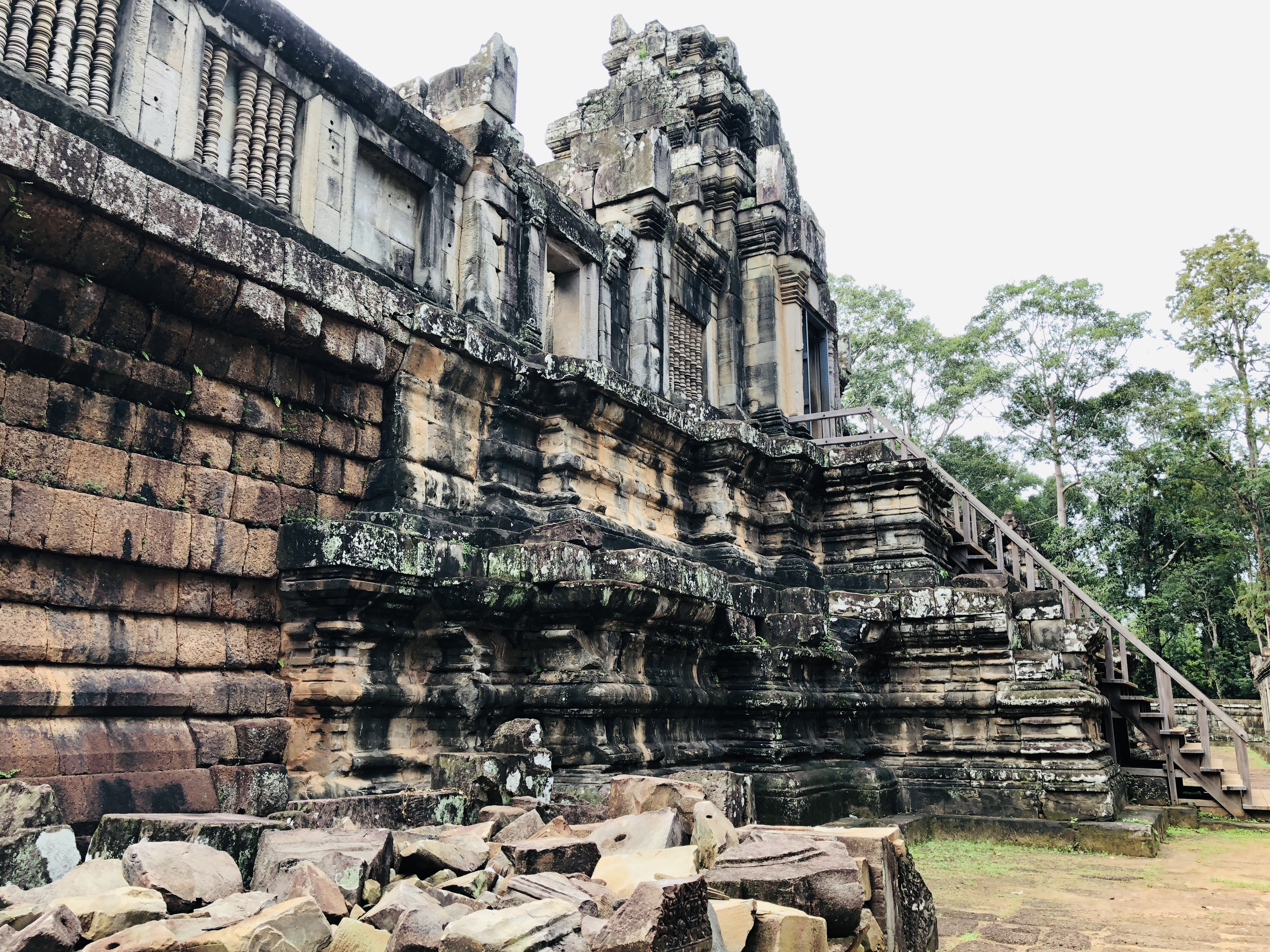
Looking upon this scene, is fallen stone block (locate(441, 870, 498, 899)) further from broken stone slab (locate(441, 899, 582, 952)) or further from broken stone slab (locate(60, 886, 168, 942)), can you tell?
broken stone slab (locate(60, 886, 168, 942))

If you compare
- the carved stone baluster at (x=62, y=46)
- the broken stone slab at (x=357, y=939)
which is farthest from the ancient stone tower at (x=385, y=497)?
the broken stone slab at (x=357, y=939)

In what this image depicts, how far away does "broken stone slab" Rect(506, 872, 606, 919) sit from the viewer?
308cm

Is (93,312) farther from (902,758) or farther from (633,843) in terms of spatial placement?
(902,758)

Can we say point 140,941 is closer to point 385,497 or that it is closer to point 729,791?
point 729,791

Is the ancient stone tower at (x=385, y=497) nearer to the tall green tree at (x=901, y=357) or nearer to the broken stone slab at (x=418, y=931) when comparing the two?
the broken stone slab at (x=418, y=931)

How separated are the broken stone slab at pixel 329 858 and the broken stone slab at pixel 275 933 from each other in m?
0.34

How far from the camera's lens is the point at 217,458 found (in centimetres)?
494

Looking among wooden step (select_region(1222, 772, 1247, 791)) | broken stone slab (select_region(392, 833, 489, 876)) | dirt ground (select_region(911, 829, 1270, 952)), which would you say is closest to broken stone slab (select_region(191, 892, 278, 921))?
broken stone slab (select_region(392, 833, 489, 876))

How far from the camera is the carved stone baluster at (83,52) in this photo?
15.6 feet

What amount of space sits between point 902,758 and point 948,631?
1.26 m

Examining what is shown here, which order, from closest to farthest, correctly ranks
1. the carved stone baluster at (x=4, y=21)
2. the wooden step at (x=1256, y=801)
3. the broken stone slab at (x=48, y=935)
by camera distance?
1. the broken stone slab at (x=48, y=935)
2. the carved stone baluster at (x=4, y=21)
3. the wooden step at (x=1256, y=801)

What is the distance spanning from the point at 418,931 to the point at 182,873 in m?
0.84

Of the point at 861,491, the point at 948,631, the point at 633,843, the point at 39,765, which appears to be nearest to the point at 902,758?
the point at 948,631

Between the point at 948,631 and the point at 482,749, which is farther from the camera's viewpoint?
the point at 948,631
